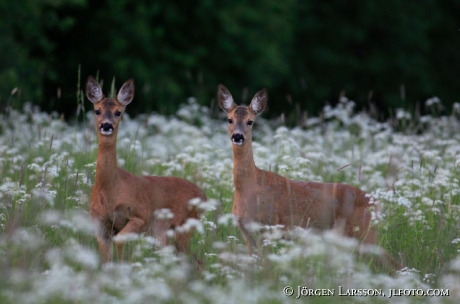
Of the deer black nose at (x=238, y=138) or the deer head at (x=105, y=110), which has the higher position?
the deer head at (x=105, y=110)

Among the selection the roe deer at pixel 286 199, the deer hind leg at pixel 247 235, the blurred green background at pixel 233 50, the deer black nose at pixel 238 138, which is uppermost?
the blurred green background at pixel 233 50

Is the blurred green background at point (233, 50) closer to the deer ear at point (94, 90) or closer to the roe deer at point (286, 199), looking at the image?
the deer ear at point (94, 90)

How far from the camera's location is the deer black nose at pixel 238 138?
7859 mm

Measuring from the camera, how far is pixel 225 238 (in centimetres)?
784

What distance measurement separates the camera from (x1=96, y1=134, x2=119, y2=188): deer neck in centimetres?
746

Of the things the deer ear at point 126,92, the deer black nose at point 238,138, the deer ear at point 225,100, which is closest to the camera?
the deer black nose at point 238,138

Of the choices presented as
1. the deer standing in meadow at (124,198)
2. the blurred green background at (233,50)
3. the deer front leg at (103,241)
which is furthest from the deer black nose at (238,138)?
the blurred green background at (233,50)

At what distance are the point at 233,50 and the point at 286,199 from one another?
43.5 ft

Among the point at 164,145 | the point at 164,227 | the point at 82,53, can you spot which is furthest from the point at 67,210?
the point at 82,53

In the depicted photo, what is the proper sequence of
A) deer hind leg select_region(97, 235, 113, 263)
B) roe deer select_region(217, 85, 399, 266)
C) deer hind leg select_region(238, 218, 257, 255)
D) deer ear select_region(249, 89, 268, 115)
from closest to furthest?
deer hind leg select_region(97, 235, 113, 263) < deer hind leg select_region(238, 218, 257, 255) < roe deer select_region(217, 85, 399, 266) < deer ear select_region(249, 89, 268, 115)

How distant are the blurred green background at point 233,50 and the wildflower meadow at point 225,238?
13.6 ft

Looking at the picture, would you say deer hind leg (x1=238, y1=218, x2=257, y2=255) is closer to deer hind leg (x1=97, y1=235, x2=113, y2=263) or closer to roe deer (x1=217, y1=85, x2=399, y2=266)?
roe deer (x1=217, y1=85, x2=399, y2=266)

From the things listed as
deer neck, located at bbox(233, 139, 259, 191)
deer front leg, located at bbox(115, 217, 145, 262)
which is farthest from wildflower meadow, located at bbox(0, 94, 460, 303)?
deer neck, located at bbox(233, 139, 259, 191)

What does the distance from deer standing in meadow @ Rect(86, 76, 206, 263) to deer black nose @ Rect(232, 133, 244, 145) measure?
0.50 m
